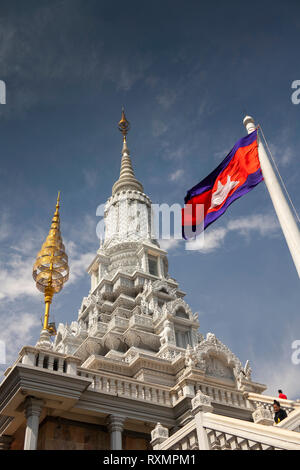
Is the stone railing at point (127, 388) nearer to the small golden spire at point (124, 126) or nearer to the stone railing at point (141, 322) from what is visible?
the stone railing at point (141, 322)

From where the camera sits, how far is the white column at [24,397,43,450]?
1598cm

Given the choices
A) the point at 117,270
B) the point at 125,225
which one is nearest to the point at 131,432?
the point at 117,270

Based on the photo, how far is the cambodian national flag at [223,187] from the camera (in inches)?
625

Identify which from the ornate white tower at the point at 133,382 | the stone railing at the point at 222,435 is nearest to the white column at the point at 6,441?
the ornate white tower at the point at 133,382

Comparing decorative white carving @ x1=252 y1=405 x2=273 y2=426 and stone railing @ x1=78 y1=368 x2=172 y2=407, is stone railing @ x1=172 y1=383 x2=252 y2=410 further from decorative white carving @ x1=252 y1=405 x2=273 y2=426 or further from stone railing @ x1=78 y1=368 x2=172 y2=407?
decorative white carving @ x1=252 y1=405 x2=273 y2=426

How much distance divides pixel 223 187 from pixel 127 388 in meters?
10.0

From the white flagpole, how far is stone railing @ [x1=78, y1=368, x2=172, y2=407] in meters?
10.4

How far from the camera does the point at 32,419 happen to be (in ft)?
54.7

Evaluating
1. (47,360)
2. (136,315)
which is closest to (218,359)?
(136,315)

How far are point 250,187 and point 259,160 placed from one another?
97 centimetres

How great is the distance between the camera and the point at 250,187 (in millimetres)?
15773

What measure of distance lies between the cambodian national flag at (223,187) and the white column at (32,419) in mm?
8367
